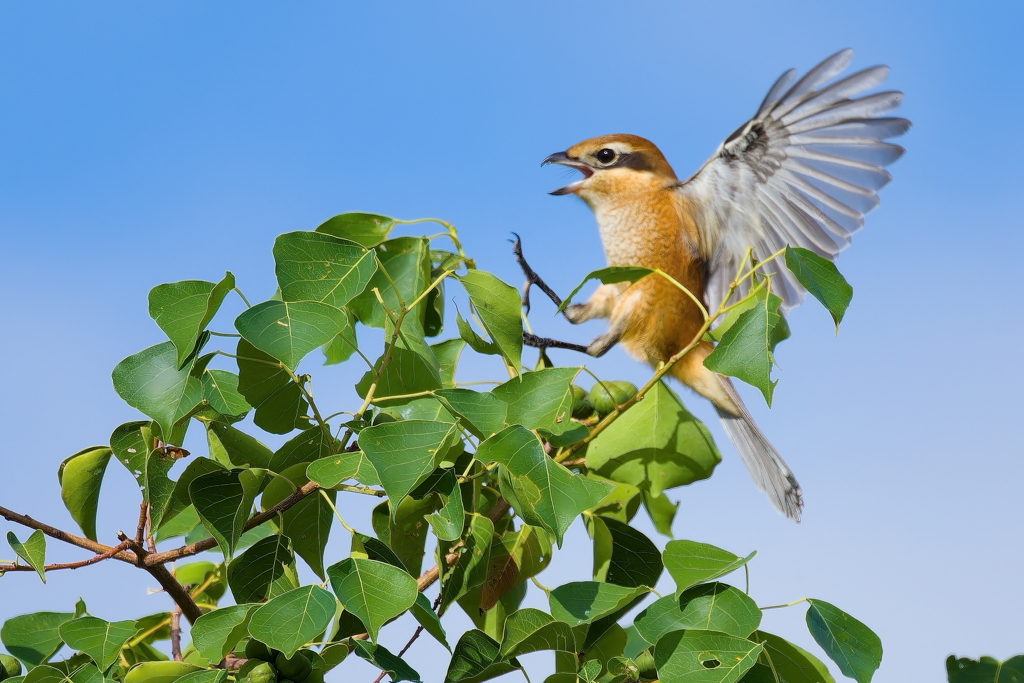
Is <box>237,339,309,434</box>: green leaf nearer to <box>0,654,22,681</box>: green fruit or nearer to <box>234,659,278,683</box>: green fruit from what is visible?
<box>234,659,278,683</box>: green fruit

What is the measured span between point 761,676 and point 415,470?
2.59ft

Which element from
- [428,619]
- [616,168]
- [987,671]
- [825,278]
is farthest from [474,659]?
[616,168]

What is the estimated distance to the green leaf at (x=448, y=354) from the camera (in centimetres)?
232

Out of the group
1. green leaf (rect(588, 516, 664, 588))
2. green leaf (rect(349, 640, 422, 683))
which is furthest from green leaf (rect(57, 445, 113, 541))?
green leaf (rect(588, 516, 664, 588))

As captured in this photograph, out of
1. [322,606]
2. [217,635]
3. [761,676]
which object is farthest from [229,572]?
[761,676]

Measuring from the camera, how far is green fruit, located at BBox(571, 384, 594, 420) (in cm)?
234

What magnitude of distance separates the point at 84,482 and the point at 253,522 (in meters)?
0.49

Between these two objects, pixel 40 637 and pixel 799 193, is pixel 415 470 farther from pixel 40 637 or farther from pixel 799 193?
pixel 799 193

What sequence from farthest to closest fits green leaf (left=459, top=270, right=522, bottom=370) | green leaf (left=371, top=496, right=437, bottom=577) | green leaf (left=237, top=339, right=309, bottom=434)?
green leaf (left=371, top=496, right=437, bottom=577)
green leaf (left=459, top=270, right=522, bottom=370)
green leaf (left=237, top=339, right=309, bottom=434)

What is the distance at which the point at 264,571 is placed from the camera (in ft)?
6.14

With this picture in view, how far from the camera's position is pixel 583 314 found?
11.4ft

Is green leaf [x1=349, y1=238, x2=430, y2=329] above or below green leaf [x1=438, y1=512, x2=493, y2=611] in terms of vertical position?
above

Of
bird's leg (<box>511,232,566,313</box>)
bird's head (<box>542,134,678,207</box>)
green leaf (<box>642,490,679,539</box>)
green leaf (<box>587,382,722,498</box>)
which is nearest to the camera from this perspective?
green leaf (<box>587,382,722,498</box>)

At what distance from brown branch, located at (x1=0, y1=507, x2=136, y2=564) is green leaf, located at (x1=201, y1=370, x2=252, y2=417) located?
359 millimetres
